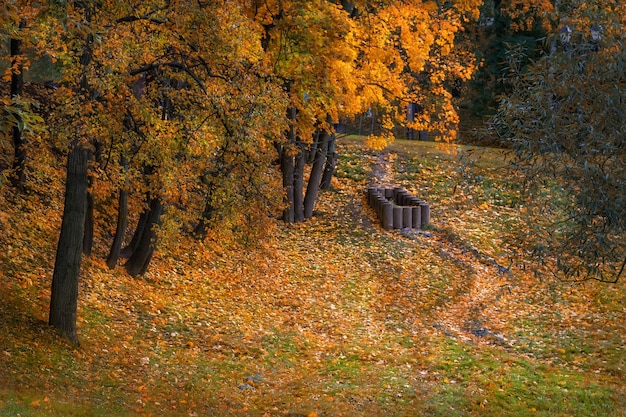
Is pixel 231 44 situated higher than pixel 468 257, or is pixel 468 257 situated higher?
pixel 231 44

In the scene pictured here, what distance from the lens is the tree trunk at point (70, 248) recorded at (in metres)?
13.2

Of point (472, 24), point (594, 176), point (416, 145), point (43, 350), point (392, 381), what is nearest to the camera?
point (594, 176)

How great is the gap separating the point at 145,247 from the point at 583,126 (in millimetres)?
12334

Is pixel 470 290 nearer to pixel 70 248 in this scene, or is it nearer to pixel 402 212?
pixel 402 212

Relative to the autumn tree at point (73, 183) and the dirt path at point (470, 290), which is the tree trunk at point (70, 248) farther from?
the dirt path at point (470, 290)

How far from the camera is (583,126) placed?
949 centimetres

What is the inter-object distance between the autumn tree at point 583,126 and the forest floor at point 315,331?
3.17 feet

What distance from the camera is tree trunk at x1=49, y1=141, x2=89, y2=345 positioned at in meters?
13.2

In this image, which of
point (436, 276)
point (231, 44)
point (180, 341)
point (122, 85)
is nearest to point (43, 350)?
point (180, 341)

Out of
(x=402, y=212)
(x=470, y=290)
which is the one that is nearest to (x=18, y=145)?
(x=470, y=290)

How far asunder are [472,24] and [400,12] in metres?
23.4

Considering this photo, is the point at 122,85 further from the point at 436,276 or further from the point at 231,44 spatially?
the point at 436,276

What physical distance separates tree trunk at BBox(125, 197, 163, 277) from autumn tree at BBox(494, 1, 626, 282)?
415 inches

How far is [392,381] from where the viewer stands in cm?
1532
